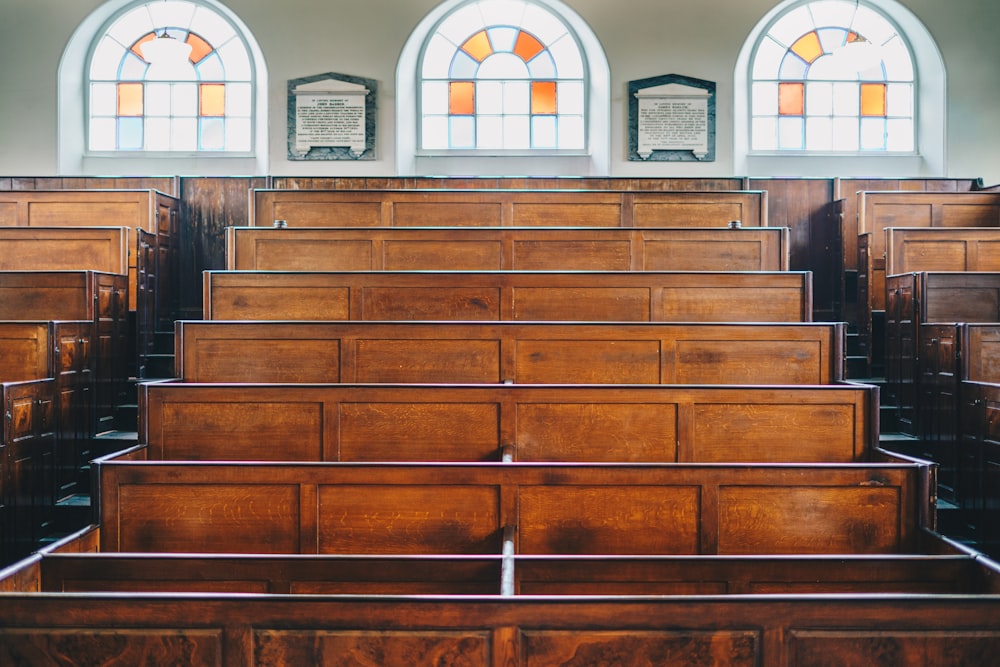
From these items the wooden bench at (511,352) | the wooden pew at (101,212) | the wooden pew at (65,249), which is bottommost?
the wooden bench at (511,352)

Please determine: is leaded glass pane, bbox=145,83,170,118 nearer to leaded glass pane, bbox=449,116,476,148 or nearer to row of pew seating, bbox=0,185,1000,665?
leaded glass pane, bbox=449,116,476,148

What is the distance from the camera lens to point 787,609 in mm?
1323

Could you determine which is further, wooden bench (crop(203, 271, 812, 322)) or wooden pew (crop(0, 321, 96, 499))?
wooden bench (crop(203, 271, 812, 322))

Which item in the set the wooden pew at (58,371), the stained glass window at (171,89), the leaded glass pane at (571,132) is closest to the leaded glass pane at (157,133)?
the stained glass window at (171,89)

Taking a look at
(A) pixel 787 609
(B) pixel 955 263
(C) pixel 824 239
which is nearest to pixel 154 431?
(A) pixel 787 609

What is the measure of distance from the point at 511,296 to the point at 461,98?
2316mm

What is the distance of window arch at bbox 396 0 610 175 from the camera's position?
4.77 m

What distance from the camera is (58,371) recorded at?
2.56 meters

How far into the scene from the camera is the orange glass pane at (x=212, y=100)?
479 cm

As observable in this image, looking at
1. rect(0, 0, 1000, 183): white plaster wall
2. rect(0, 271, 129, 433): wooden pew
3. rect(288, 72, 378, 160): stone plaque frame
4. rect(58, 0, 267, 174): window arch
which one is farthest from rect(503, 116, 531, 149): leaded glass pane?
rect(0, 271, 129, 433): wooden pew

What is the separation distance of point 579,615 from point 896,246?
2.57 meters

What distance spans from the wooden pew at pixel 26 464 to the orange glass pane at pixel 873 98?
4490 millimetres

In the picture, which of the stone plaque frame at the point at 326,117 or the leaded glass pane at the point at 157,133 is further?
the leaded glass pane at the point at 157,133

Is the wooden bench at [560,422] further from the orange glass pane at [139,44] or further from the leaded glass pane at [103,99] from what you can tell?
the orange glass pane at [139,44]
